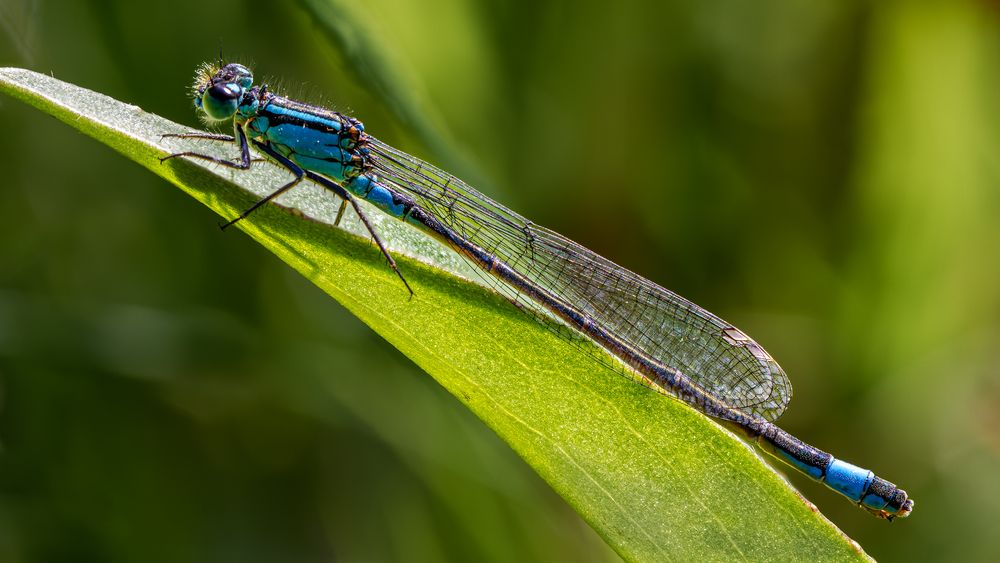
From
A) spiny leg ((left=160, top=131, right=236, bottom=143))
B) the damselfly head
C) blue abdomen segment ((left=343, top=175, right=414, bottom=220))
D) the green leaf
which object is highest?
the damselfly head

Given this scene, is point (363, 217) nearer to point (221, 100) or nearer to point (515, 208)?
point (221, 100)

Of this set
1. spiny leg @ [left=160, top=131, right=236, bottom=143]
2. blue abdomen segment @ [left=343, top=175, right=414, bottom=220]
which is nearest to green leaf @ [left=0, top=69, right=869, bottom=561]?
spiny leg @ [left=160, top=131, right=236, bottom=143]

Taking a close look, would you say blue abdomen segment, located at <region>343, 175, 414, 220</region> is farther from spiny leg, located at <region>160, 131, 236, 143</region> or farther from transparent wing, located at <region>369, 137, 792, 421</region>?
spiny leg, located at <region>160, 131, 236, 143</region>

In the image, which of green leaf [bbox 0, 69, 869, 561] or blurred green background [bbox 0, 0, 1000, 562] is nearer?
green leaf [bbox 0, 69, 869, 561]

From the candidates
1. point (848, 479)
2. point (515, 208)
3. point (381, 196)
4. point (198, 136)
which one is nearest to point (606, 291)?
point (515, 208)

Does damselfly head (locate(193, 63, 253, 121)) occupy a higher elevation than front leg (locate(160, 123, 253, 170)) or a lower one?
higher

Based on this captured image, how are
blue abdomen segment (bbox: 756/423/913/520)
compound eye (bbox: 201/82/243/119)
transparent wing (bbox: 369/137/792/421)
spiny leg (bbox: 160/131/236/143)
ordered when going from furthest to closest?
transparent wing (bbox: 369/137/792/421)
compound eye (bbox: 201/82/243/119)
blue abdomen segment (bbox: 756/423/913/520)
spiny leg (bbox: 160/131/236/143)

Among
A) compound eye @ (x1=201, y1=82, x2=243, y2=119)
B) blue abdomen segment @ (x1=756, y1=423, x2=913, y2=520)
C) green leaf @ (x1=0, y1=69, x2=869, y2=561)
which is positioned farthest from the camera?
compound eye @ (x1=201, y1=82, x2=243, y2=119)

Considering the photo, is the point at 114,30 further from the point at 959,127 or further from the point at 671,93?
the point at 959,127
